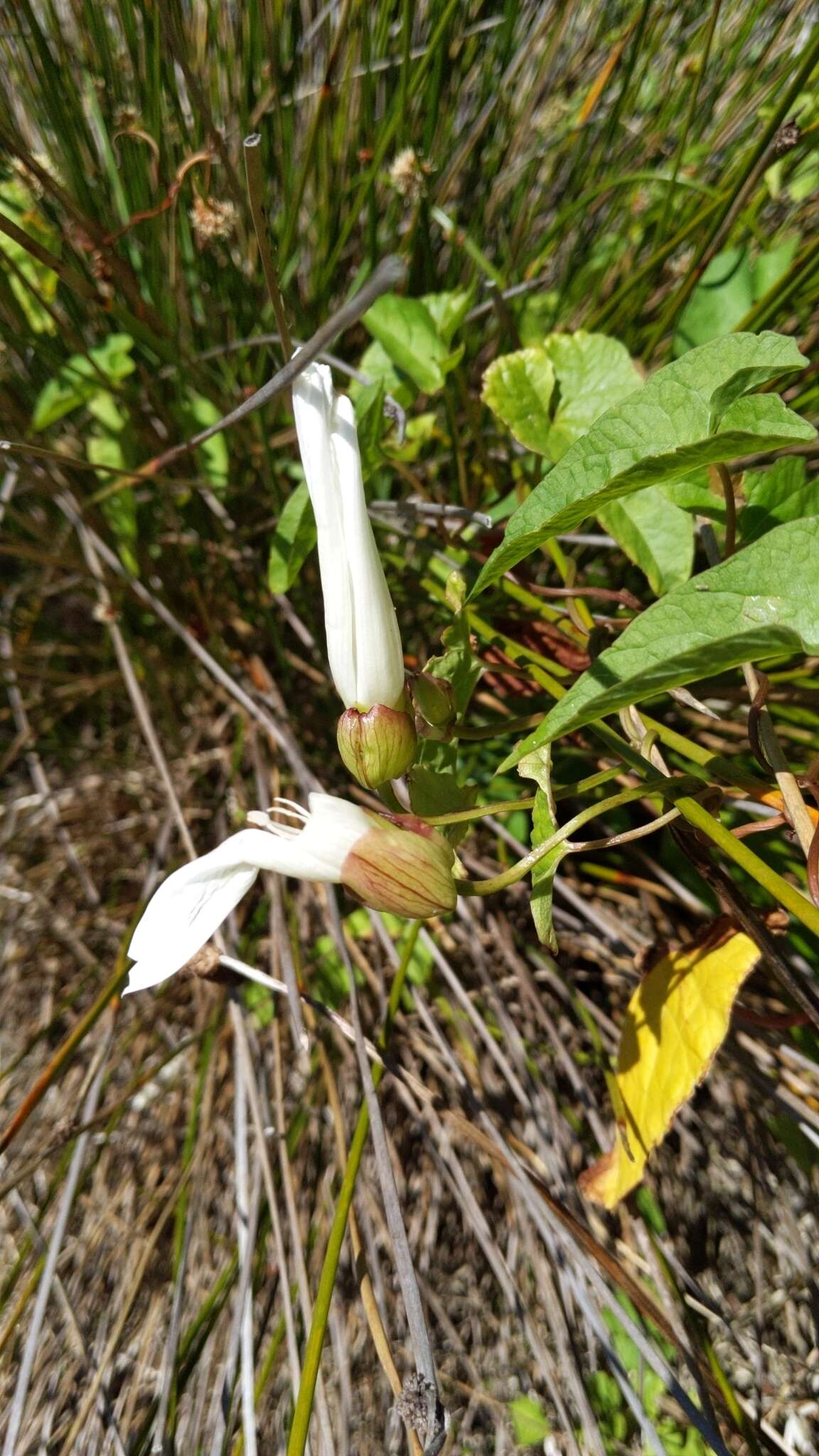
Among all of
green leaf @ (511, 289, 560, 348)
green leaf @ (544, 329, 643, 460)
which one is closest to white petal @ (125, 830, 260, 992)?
green leaf @ (544, 329, 643, 460)

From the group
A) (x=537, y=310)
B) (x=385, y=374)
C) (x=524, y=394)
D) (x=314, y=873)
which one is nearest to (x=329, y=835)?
(x=314, y=873)

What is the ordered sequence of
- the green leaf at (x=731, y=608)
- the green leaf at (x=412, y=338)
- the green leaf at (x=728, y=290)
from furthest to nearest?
the green leaf at (x=728, y=290), the green leaf at (x=412, y=338), the green leaf at (x=731, y=608)

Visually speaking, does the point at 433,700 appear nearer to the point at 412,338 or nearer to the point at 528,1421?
the point at 412,338

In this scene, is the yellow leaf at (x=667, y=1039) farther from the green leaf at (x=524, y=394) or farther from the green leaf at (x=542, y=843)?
the green leaf at (x=524, y=394)

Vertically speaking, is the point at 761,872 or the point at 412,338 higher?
the point at 412,338

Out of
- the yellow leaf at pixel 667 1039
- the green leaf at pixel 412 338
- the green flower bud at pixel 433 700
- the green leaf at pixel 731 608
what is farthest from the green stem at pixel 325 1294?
the green leaf at pixel 412 338

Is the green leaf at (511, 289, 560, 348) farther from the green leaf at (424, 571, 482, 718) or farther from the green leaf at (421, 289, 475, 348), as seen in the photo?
the green leaf at (424, 571, 482, 718)
